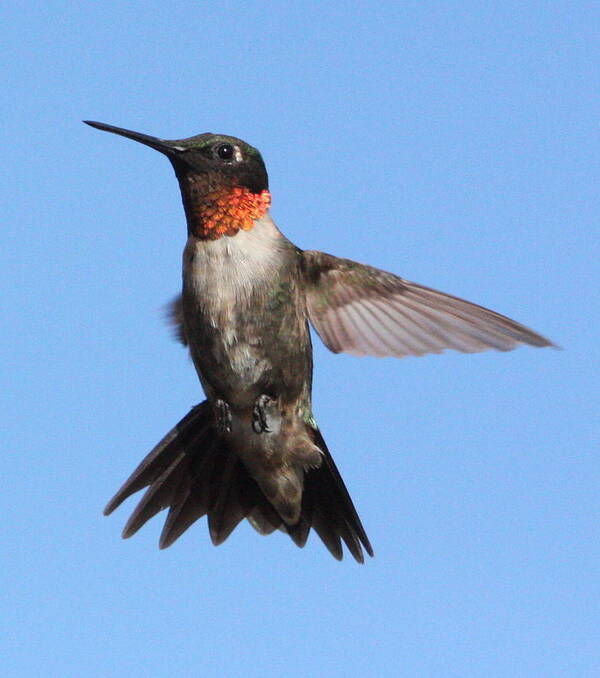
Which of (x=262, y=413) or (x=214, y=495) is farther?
(x=214, y=495)

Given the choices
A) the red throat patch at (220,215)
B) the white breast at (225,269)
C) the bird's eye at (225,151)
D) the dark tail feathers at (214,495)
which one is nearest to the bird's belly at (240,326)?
the white breast at (225,269)

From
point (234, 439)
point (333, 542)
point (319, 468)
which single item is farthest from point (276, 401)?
point (333, 542)

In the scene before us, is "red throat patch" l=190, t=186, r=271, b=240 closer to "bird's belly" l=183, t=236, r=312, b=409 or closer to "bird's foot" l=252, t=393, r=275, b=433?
"bird's belly" l=183, t=236, r=312, b=409

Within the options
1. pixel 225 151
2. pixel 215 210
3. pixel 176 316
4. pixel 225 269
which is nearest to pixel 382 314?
pixel 225 269

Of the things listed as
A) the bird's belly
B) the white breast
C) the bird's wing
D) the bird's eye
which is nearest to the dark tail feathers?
the bird's belly

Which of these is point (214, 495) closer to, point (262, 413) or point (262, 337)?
point (262, 413)

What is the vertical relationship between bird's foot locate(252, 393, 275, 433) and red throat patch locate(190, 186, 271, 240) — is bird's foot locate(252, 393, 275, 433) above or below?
below

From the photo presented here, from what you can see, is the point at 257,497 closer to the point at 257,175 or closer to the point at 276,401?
the point at 276,401
